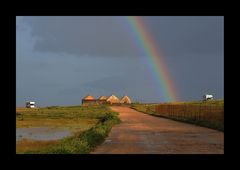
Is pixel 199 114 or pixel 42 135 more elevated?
pixel 199 114

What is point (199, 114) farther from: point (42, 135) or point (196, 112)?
point (42, 135)

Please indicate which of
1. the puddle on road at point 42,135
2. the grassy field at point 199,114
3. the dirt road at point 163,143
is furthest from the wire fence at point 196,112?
the dirt road at point 163,143

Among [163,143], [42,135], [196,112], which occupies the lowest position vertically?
[42,135]

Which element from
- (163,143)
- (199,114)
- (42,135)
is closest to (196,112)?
(199,114)

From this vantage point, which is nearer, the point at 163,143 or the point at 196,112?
the point at 163,143

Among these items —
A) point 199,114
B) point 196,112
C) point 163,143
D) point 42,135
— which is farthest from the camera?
point 196,112

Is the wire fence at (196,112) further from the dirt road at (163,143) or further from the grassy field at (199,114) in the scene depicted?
the dirt road at (163,143)

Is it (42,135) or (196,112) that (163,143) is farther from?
(196,112)

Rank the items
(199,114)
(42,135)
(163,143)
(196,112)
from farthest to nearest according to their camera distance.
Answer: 1. (196,112)
2. (199,114)
3. (42,135)
4. (163,143)

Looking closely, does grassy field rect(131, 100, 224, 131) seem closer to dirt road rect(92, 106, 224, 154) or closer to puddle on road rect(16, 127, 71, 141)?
dirt road rect(92, 106, 224, 154)
